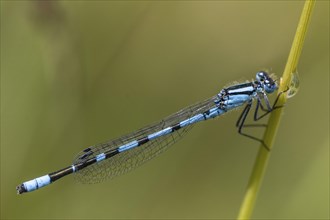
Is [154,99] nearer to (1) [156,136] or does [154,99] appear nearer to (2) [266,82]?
(1) [156,136]

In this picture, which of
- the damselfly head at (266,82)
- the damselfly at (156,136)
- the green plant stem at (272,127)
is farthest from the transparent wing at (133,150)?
the green plant stem at (272,127)

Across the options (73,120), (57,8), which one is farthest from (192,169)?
(57,8)

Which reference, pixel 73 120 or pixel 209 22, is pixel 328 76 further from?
pixel 73 120

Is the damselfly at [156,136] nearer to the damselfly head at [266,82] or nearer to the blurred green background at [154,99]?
the damselfly head at [266,82]

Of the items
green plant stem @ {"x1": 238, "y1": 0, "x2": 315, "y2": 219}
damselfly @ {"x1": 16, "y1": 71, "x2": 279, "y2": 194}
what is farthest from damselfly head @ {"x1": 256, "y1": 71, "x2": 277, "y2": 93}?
green plant stem @ {"x1": 238, "y1": 0, "x2": 315, "y2": 219}

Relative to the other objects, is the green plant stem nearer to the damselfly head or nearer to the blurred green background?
the damselfly head

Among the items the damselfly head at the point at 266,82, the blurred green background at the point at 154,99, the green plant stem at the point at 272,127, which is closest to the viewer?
the green plant stem at the point at 272,127
